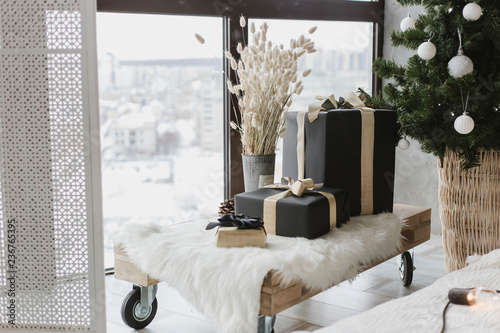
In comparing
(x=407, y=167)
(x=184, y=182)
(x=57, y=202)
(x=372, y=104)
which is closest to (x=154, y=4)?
(x=184, y=182)

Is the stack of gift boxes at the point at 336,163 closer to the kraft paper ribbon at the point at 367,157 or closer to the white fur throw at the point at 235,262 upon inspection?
the kraft paper ribbon at the point at 367,157

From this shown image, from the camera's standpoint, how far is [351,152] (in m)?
2.19

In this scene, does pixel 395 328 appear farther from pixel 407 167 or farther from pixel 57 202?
pixel 407 167

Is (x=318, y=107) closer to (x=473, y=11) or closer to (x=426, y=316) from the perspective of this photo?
(x=473, y=11)

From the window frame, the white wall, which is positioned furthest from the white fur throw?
the white wall

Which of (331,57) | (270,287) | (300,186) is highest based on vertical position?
(331,57)

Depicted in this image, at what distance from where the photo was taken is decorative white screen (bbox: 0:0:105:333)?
161 cm

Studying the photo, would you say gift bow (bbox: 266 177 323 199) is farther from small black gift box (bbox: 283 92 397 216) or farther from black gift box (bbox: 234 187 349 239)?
small black gift box (bbox: 283 92 397 216)

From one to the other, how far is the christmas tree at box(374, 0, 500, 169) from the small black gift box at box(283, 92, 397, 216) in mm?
119

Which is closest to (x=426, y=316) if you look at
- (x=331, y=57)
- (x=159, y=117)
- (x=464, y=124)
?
(x=464, y=124)

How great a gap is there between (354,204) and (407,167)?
54.7 inches

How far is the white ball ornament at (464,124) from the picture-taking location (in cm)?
199

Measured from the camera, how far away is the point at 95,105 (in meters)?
1.63

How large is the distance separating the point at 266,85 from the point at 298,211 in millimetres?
675
